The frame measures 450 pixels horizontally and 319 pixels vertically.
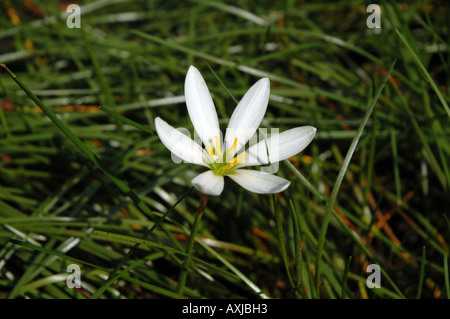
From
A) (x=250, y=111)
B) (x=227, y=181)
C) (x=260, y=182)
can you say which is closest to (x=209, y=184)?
(x=260, y=182)

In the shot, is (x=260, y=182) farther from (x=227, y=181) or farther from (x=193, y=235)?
(x=227, y=181)

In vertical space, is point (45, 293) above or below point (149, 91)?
below

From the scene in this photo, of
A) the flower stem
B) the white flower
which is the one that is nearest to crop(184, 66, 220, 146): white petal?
the white flower

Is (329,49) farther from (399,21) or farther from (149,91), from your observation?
(149,91)

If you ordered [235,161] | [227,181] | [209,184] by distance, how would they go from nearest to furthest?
[209,184]
[235,161]
[227,181]

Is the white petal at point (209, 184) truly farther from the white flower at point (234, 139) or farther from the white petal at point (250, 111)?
the white petal at point (250, 111)
